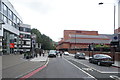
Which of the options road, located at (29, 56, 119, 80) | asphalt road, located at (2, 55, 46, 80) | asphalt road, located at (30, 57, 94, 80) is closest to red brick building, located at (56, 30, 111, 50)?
asphalt road, located at (2, 55, 46, 80)

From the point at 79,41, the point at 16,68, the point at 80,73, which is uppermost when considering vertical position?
the point at 79,41

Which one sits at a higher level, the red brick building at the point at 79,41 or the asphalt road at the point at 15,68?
the red brick building at the point at 79,41

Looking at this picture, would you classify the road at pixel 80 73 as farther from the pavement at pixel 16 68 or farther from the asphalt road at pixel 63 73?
the pavement at pixel 16 68

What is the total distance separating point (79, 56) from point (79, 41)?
66.0 meters

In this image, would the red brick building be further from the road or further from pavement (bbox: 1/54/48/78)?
the road

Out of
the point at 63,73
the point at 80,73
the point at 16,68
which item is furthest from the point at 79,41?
the point at 63,73

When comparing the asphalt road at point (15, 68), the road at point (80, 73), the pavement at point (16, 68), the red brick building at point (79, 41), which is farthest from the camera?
the red brick building at point (79, 41)

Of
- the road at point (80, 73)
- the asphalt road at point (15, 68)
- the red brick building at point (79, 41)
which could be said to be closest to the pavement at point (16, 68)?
the asphalt road at point (15, 68)

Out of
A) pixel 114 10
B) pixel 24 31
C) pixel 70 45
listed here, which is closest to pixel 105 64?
pixel 114 10

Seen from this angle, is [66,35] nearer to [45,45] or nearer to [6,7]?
[45,45]

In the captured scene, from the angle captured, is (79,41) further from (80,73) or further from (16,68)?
(80,73)

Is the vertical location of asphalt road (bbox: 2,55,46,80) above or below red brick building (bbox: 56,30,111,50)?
below

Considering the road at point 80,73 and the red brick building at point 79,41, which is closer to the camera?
the road at point 80,73

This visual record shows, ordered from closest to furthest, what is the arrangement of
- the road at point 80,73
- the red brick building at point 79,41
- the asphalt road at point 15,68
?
the road at point 80,73 < the asphalt road at point 15,68 < the red brick building at point 79,41
